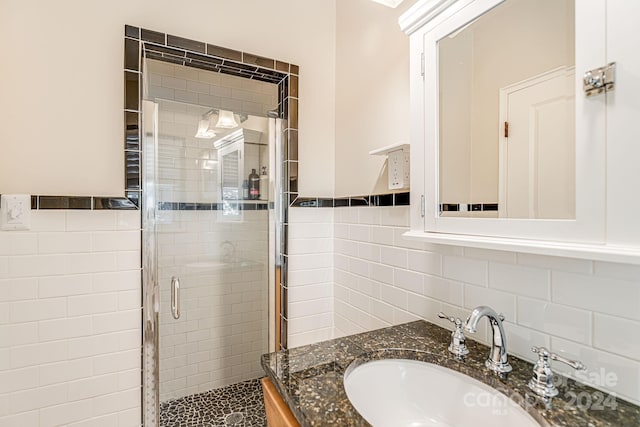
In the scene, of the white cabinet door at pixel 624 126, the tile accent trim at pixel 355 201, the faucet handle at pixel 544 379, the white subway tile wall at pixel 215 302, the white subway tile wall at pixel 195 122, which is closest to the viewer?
the white cabinet door at pixel 624 126

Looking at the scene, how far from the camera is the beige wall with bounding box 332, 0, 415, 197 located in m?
1.38

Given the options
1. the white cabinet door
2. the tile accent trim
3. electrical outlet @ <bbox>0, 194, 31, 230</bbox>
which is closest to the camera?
the white cabinet door

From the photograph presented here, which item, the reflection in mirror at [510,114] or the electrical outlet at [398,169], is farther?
the electrical outlet at [398,169]

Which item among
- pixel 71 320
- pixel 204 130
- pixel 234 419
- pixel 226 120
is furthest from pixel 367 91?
pixel 234 419

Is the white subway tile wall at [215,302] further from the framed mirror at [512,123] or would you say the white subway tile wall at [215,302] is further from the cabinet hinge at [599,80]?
the cabinet hinge at [599,80]

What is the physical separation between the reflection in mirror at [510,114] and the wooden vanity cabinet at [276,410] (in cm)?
70

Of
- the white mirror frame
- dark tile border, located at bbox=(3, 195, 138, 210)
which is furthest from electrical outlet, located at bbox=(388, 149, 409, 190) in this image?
dark tile border, located at bbox=(3, 195, 138, 210)

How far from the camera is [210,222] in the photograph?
1869mm

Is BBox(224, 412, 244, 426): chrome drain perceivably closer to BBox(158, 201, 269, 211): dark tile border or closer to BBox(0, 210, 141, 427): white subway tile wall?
BBox(0, 210, 141, 427): white subway tile wall

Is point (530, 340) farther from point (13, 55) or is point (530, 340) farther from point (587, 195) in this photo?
point (13, 55)

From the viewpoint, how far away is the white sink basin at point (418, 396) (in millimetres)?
791

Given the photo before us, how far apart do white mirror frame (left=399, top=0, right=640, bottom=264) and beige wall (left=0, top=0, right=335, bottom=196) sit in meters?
0.99

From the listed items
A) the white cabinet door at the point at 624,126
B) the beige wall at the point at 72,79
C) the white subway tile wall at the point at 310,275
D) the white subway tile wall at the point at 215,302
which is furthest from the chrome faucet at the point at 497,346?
the beige wall at the point at 72,79

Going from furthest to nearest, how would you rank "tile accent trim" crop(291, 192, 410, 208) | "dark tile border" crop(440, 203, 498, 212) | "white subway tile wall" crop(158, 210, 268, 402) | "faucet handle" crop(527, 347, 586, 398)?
1. "white subway tile wall" crop(158, 210, 268, 402)
2. "tile accent trim" crop(291, 192, 410, 208)
3. "dark tile border" crop(440, 203, 498, 212)
4. "faucet handle" crop(527, 347, 586, 398)
